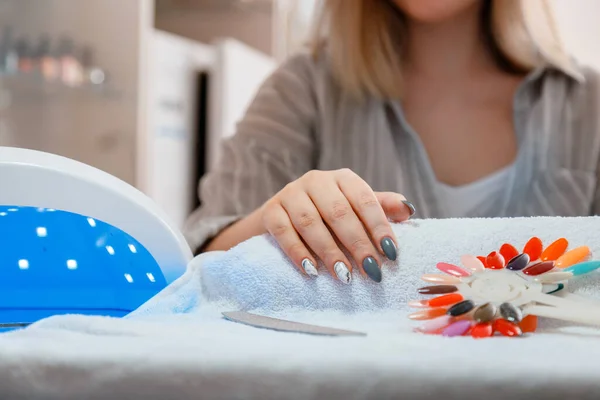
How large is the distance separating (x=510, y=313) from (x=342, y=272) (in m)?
0.11

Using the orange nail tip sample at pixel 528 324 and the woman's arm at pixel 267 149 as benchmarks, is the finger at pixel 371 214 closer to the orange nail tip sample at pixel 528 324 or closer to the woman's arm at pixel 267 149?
the orange nail tip sample at pixel 528 324

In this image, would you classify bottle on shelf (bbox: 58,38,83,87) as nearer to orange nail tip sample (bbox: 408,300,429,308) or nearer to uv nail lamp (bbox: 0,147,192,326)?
uv nail lamp (bbox: 0,147,192,326)

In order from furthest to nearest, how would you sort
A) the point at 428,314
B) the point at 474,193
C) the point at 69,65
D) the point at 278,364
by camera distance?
the point at 69,65
the point at 474,193
the point at 428,314
the point at 278,364

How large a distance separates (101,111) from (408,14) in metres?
0.95

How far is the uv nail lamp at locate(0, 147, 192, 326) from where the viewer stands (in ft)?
1.17

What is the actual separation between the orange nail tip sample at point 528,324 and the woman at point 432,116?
50 cm

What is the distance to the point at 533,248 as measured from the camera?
0.34 m

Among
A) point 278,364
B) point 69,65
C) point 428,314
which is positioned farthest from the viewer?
point 69,65

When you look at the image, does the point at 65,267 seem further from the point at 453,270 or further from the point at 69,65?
the point at 69,65

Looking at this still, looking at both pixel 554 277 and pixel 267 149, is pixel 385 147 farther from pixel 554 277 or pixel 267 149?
pixel 554 277

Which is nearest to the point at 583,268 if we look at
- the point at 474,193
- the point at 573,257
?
the point at 573,257

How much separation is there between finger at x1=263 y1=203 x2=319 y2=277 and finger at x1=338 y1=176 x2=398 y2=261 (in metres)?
0.04

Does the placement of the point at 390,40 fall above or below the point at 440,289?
above

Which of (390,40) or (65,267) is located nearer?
(65,267)
